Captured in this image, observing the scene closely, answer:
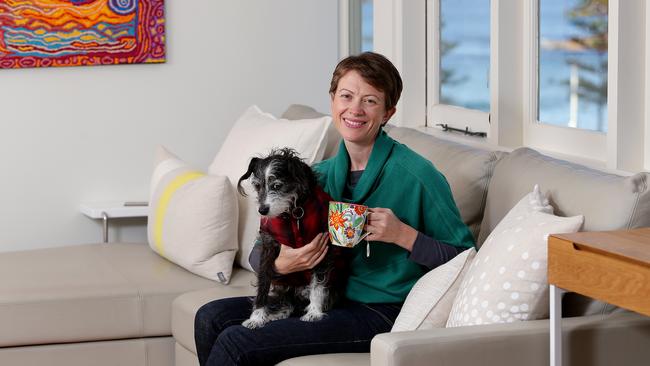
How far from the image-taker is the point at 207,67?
4598mm

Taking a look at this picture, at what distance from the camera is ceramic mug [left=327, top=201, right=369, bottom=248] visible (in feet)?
7.74

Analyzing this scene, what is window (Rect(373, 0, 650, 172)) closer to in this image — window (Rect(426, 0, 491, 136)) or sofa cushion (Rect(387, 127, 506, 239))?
window (Rect(426, 0, 491, 136))

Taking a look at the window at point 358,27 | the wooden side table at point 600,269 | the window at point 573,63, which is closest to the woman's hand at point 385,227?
the wooden side table at point 600,269

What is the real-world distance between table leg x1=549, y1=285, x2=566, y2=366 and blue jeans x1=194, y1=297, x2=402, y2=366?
0.56m

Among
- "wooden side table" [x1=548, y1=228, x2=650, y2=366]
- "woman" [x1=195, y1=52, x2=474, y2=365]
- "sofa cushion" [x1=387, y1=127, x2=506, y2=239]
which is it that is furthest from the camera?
"sofa cushion" [x1=387, y1=127, x2=506, y2=239]

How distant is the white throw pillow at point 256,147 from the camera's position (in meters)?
3.55

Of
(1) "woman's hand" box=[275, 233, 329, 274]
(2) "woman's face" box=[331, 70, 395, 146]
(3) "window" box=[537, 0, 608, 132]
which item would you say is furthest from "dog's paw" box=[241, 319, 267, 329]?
(3) "window" box=[537, 0, 608, 132]

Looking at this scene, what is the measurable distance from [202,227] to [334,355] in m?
1.14

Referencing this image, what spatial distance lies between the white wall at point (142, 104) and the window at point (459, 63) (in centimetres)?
83

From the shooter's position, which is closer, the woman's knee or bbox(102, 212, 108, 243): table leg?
the woman's knee

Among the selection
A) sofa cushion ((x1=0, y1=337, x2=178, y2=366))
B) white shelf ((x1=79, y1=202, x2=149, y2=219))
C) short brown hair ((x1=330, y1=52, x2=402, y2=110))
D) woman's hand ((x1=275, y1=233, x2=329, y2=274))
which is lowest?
sofa cushion ((x1=0, y1=337, x2=178, y2=366))

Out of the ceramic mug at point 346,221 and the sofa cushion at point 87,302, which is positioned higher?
the ceramic mug at point 346,221

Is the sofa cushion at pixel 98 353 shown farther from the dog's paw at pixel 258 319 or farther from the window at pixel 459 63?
the window at pixel 459 63

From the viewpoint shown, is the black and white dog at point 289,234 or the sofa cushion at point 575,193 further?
the black and white dog at point 289,234
